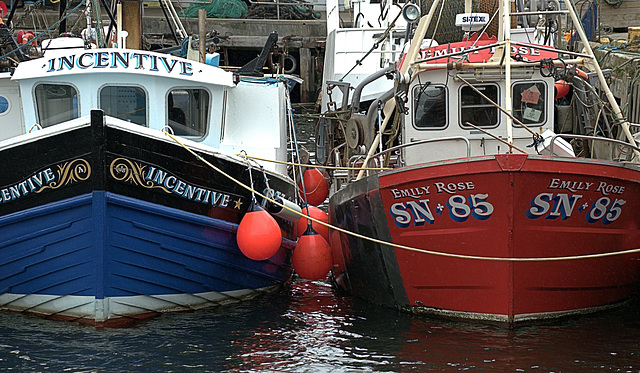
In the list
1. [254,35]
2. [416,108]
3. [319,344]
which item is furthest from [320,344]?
[254,35]

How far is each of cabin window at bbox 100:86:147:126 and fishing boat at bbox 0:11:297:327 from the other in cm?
1

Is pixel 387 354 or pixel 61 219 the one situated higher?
pixel 61 219

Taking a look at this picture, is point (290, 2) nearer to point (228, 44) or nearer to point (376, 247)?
point (228, 44)

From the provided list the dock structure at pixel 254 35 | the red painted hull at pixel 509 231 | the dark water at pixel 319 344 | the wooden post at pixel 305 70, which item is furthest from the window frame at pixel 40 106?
the wooden post at pixel 305 70

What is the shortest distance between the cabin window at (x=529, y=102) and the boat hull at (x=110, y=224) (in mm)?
2930

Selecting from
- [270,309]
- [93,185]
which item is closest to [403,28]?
[270,309]

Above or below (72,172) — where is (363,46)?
above

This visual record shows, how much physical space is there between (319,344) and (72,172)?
2823mm

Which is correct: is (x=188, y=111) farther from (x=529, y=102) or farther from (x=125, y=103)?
(x=529, y=102)

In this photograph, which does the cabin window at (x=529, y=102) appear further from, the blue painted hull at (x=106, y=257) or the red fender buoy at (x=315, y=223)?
the blue painted hull at (x=106, y=257)

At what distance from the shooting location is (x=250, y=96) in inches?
432

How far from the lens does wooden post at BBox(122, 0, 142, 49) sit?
1084cm

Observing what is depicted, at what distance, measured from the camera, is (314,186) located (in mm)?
12680

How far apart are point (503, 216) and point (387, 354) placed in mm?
1632
